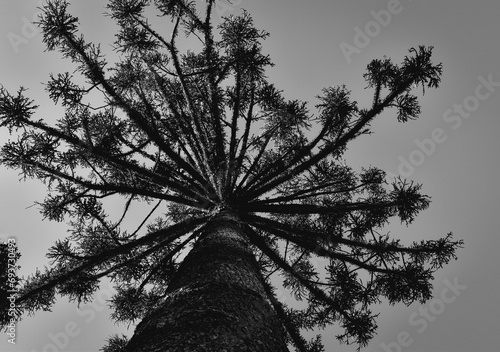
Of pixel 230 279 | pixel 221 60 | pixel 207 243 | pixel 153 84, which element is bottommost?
pixel 230 279

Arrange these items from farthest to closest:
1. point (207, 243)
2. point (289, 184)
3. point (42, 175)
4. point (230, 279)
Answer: point (289, 184) < point (42, 175) < point (207, 243) < point (230, 279)

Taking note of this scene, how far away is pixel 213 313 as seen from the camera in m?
1.88

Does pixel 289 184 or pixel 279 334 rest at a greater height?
pixel 289 184

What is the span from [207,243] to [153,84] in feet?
18.9

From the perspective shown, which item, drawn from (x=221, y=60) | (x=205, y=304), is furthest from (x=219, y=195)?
(x=205, y=304)

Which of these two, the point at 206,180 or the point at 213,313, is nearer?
the point at 213,313

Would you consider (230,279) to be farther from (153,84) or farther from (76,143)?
(153,84)

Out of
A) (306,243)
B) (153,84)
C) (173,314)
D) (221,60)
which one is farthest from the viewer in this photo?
(153,84)

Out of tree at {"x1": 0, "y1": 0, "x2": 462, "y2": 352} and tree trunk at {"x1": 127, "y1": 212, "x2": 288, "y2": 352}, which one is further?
tree at {"x1": 0, "y1": 0, "x2": 462, "y2": 352}

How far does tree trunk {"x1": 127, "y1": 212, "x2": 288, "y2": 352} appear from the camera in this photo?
1.63m

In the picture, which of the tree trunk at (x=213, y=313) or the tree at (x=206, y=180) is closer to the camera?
the tree trunk at (x=213, y=313)

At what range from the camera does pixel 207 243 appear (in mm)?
3262

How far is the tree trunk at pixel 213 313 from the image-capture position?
1.63 meters

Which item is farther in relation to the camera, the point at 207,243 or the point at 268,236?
the point at 268,236
